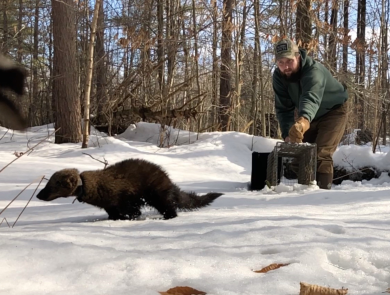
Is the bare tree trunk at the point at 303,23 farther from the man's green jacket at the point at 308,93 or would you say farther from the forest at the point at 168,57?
the man's green jacket at the point at 308,93

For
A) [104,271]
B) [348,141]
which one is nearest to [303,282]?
[104,271]

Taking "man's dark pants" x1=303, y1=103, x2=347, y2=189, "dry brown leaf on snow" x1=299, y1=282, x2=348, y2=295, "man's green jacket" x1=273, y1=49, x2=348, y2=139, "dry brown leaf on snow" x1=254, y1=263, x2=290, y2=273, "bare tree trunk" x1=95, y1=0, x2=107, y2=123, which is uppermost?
"bare tree trunk" x1=95, y1=0, x2=107, y2=123

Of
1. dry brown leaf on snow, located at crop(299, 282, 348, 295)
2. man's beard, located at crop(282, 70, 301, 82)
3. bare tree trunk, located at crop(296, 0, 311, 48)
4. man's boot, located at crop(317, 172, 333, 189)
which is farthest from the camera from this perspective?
bare tree trunk, located at crop(296, 0, 311, 48)

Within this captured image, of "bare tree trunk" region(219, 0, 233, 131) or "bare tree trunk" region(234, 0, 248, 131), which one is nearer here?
"bare tree trunk" region(234, 0, 248, 131)

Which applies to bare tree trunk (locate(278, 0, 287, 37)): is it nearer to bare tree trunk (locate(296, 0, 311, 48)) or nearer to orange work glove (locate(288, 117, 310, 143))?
bare tree trunk (locate(296, 0, 311, 48))

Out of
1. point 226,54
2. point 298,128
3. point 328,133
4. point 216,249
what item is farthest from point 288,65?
point 226,54

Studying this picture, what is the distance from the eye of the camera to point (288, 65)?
5.19 metres

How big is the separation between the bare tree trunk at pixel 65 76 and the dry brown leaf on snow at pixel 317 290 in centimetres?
937

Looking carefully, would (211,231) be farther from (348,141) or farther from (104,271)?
(348,141)

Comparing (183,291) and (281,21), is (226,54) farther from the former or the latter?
(183,291)

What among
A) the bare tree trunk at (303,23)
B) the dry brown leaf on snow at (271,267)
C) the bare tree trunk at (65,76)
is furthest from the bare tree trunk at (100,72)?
the dry brown leaf on snow at (271,267)

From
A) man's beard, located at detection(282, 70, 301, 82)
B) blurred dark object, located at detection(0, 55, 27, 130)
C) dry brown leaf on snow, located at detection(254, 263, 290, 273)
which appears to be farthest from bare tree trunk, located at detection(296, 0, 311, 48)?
blurred dark object, located at detection(0, 55, 27, 130)

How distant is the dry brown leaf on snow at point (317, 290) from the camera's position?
1.70 meters

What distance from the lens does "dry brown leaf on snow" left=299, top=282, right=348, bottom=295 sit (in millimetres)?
1695
